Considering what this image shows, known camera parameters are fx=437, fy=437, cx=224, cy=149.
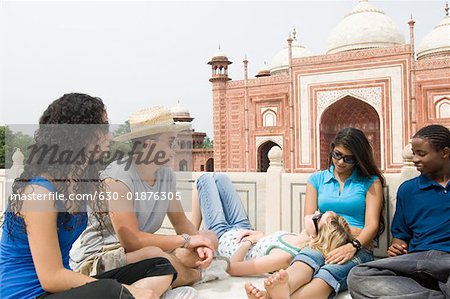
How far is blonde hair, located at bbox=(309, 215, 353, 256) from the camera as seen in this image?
2182 millimetres

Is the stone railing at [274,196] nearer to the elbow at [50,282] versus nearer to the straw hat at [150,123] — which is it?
the straw hat at [150,123]

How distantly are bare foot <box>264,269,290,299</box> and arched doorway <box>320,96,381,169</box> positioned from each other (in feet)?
31.8

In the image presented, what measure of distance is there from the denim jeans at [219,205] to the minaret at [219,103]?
9738 millimetres

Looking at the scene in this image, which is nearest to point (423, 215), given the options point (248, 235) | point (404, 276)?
point (404, 276)

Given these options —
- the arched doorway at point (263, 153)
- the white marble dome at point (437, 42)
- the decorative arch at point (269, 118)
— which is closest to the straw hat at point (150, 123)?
the decorative arch at point (269, 118)

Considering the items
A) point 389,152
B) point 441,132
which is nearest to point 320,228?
point 441,132

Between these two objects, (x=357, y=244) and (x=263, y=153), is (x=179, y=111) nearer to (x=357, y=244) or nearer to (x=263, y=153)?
(x=263, y=153)

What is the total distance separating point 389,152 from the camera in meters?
10.6

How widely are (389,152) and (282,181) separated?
7846 mm

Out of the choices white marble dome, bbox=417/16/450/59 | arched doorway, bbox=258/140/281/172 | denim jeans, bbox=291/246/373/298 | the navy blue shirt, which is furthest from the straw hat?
white marble dome, bbox=417/16/450/59

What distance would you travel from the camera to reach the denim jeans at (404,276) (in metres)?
1.83

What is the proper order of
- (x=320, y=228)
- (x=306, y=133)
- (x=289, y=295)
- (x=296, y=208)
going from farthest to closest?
(x=306, y=133), (x=296, y=208), (x=320, y=228), (x=289, y=295)

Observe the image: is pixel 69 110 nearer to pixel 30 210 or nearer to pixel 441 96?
pixel 30 210

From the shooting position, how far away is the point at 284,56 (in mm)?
14109
